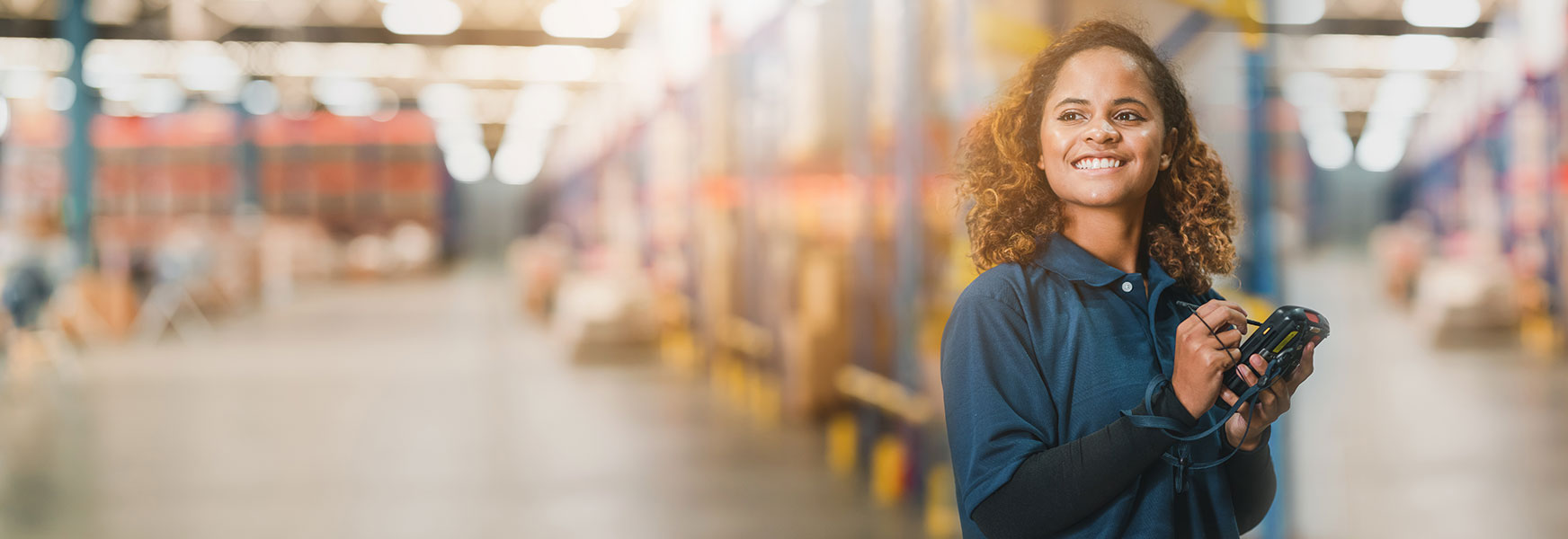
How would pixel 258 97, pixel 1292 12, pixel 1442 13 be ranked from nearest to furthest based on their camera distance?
1. pixel 1292 12
2. pixel 1442 13
3. pixel 258 97

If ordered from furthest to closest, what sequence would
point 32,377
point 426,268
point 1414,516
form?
point 426,268
point 32,377
point 1414,516

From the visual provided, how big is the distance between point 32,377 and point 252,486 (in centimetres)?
539

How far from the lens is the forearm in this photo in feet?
2.44

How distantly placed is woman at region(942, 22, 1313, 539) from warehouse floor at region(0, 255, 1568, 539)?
1738 millimetres

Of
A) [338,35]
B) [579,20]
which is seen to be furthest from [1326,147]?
[338,35]

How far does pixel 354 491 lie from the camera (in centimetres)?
534

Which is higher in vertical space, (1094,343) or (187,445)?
(1094,343)

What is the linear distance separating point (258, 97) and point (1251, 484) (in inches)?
1115

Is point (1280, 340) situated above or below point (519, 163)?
below

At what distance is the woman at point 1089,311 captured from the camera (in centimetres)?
69

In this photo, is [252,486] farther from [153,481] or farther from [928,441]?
[928,441]

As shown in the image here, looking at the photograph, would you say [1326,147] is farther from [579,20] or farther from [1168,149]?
[579,20]

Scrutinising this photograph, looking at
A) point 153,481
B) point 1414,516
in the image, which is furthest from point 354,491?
point 1414,516

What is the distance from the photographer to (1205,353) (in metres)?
0.62
